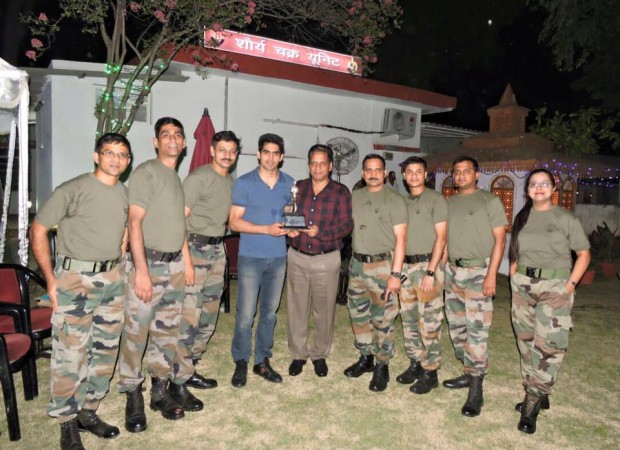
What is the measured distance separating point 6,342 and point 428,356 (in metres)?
3.77

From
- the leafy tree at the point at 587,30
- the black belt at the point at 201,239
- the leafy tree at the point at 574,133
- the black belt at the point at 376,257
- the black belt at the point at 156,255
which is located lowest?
the black belt at the point at 376,257

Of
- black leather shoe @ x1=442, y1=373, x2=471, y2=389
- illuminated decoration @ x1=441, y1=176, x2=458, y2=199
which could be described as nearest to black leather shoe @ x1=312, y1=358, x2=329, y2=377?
black leather shoe @ x1=442, y1=373, x2=471, y2=389

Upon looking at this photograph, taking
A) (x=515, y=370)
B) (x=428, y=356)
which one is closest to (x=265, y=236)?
(x=428, y=356)

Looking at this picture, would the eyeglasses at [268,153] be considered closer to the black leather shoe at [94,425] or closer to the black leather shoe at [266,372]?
the black leather shoe at [266,372]

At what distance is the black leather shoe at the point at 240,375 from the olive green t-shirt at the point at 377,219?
65.2 inches

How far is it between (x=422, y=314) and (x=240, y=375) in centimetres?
194

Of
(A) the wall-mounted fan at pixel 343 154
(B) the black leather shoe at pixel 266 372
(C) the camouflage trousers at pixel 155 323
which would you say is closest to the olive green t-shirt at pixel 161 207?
(C) the camouflage trousers at pixel 155 323

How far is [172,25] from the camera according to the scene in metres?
8.12

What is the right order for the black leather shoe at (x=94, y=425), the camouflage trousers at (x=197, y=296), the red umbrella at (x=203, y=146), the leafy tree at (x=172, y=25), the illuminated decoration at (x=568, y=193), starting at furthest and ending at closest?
the illuminated decoration at (x=568, y=193) < the red umbrella at (x=203, y=146) < the leafy tree at (x=172, y=25) < the camouflage trousers at (x=197, y=296) < the black leather shoe at (x=94, y=425)

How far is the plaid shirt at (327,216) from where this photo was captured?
14.9 feet

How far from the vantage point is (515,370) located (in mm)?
5195

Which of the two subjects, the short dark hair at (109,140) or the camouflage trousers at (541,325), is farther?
the camouflage trousers at (541,325)

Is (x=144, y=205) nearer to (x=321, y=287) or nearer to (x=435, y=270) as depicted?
(x=321, y=287)

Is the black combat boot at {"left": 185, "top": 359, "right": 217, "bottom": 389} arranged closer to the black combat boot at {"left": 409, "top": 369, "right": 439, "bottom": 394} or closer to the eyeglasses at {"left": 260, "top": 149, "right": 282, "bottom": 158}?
the black combat boot at {"left": 409, "top": 369, "right": 439, "bottom": 394}
